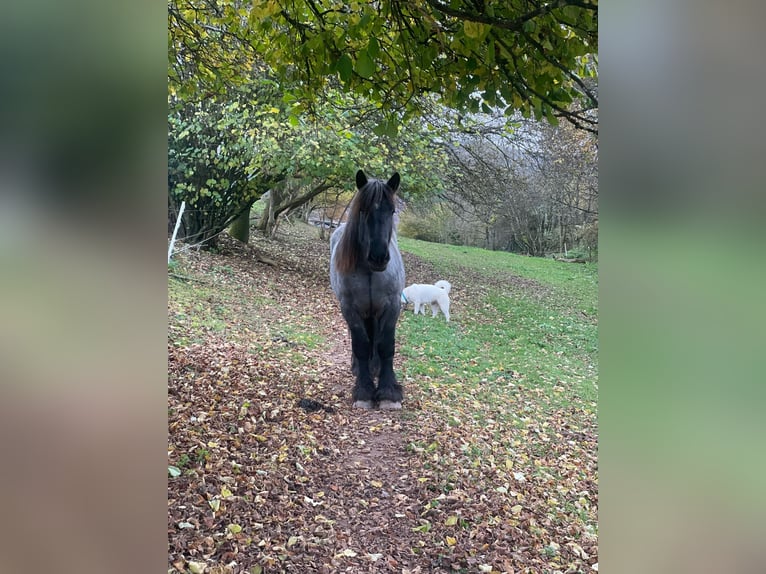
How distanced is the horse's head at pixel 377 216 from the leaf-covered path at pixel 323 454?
1.86 feet

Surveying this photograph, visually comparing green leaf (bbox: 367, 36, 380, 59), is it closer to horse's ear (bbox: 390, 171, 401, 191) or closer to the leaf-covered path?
horse's ear (bbox: 390, 171, 401, 191)

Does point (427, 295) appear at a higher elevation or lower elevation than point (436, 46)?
lower

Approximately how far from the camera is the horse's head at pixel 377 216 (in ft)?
6.85

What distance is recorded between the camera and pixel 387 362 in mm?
2525

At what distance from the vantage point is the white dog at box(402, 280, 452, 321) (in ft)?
A: 8.79

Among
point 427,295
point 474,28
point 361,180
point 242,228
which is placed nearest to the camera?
point 474,28

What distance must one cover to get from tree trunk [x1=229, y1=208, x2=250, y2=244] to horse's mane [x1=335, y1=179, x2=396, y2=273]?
794 millimetres

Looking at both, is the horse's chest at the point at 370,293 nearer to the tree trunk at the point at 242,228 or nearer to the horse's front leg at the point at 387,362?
the horse's front leg at the point at 387,362
